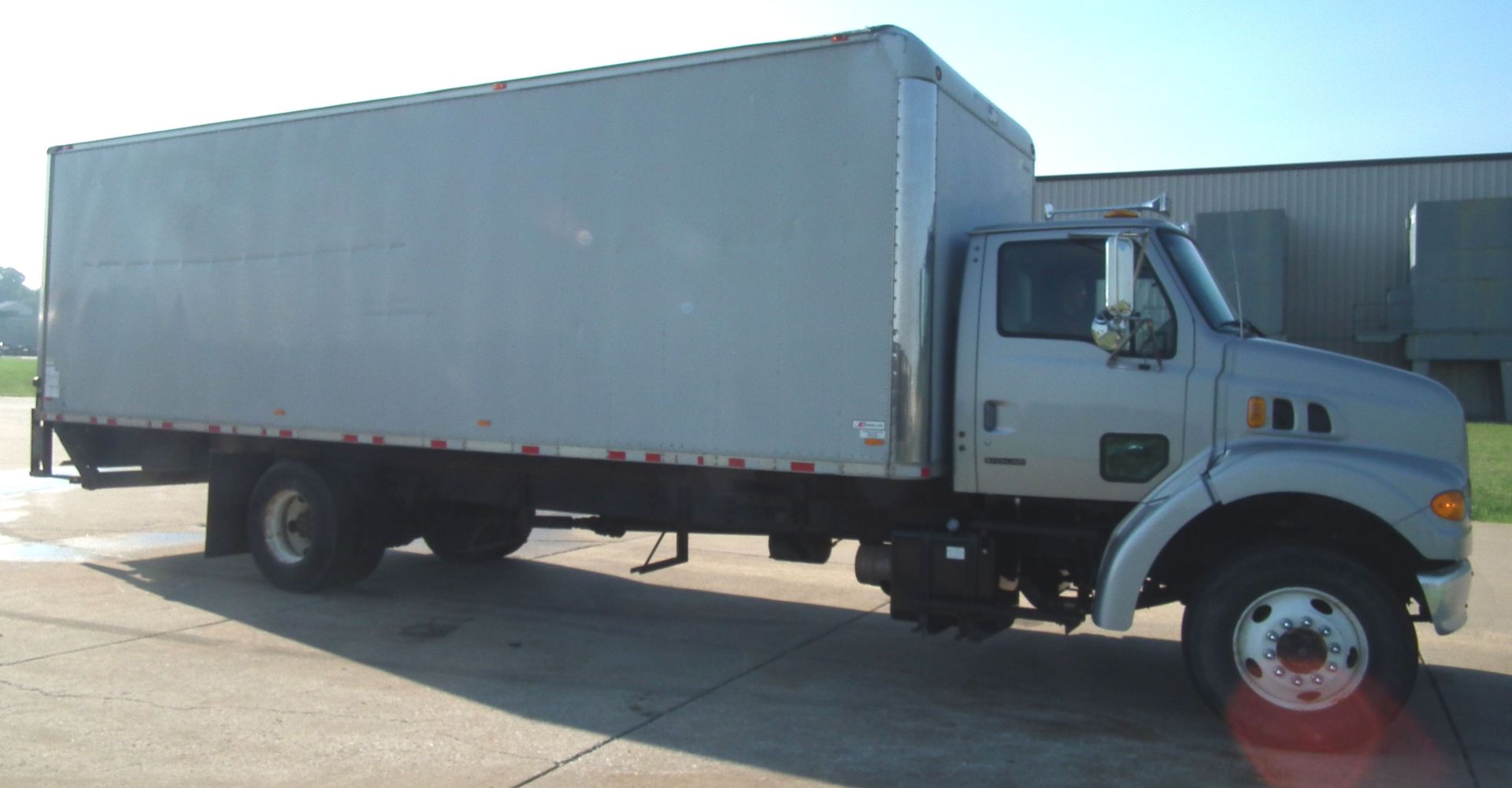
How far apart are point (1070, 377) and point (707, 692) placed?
8.57 feet

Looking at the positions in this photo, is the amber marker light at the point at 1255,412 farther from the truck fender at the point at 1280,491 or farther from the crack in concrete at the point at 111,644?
the crack in concrete at the point at 111,644

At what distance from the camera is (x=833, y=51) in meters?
6.69

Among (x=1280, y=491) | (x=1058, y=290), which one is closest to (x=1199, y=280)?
(x=1058, y=290)

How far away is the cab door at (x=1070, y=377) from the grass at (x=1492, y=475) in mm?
2943

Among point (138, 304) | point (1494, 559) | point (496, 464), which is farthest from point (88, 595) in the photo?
point (1494, 559)

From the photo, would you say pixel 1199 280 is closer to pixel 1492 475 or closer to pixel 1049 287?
pixel 1049 287

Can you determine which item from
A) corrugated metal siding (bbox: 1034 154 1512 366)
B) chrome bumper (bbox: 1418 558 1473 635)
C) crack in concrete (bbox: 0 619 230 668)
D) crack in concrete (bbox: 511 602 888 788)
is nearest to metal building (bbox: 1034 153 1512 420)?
corrugated metal siding (bbox: 1034 154 1512 366)

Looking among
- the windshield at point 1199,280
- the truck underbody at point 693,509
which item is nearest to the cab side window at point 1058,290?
the windshield at point 1199,280

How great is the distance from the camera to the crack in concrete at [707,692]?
17.8 ft

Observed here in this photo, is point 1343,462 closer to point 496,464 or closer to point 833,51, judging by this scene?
point 833,51

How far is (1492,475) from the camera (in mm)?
18859

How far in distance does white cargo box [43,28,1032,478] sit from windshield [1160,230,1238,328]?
114 cm

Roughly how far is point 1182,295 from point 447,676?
4.59 meters

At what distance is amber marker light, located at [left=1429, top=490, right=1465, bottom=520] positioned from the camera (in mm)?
5656
